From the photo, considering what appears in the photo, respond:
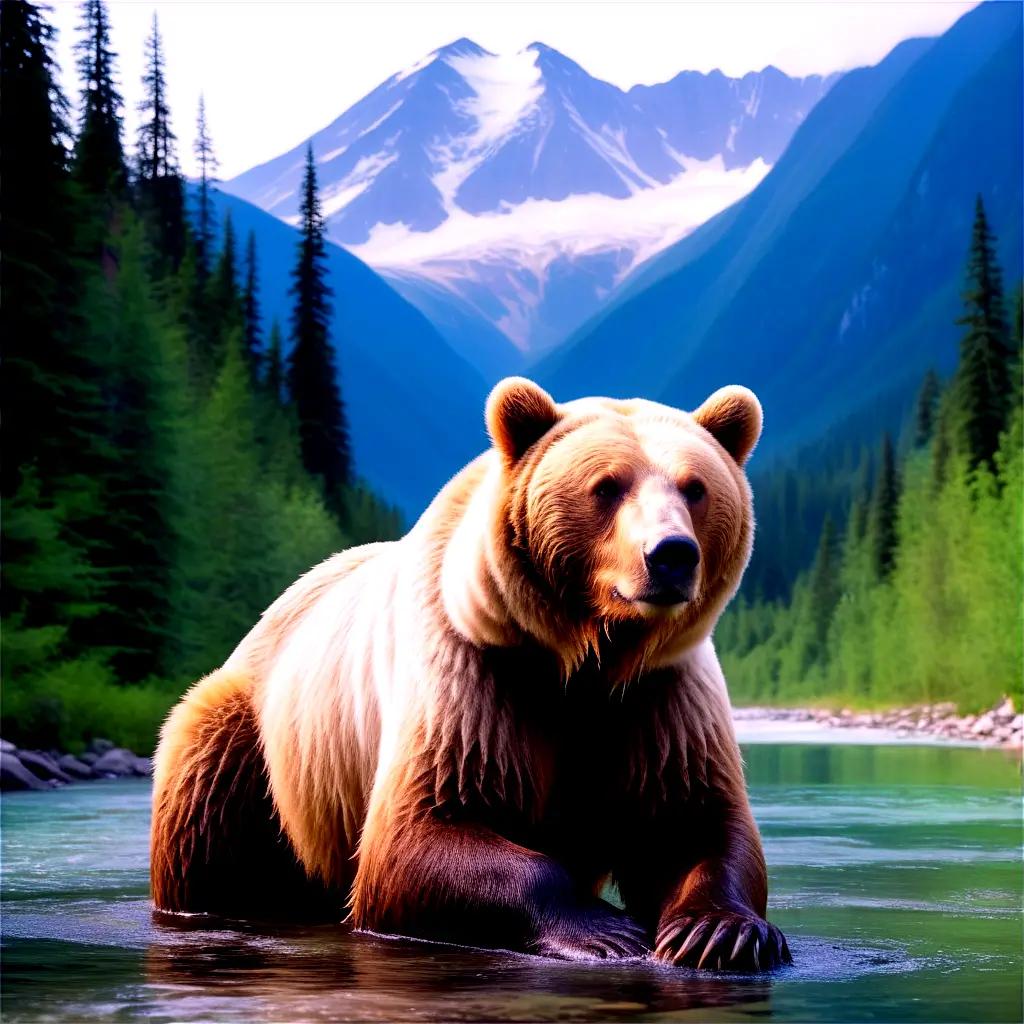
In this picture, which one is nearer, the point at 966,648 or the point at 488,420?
the point at 488,420

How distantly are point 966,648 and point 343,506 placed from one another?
25.6m

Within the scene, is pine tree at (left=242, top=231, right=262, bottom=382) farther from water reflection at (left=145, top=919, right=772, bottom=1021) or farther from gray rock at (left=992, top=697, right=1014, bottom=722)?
water reflection at (left=145, top=919, right=772, bottom=1021)

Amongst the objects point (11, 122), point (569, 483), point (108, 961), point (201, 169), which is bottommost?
point (108, 961)

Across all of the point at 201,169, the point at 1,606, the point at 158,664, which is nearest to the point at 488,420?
the point at 1,606

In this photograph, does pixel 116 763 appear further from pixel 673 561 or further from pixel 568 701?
pixel 673 561

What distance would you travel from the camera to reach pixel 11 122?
106ft

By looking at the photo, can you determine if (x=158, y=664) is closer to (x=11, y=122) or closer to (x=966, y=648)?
(x=11, y=122)

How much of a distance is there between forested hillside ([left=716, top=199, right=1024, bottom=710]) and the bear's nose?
1357 inches

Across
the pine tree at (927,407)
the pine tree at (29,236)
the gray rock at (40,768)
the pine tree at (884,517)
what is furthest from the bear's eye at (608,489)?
the pine tree at (927,407)

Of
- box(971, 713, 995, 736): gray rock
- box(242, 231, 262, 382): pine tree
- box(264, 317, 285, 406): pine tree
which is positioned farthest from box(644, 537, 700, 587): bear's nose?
box(264, 317, 285, 406): pine tree

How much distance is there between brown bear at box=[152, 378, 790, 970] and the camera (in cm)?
611

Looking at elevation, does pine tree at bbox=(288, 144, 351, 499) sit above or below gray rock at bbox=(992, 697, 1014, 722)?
above

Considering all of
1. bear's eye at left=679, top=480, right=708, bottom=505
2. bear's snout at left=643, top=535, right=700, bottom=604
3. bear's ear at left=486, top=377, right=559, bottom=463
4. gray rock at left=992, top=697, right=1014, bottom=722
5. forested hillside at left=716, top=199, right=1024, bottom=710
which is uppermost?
forested hillside at left=716, top=199, right=1024, bottom=710

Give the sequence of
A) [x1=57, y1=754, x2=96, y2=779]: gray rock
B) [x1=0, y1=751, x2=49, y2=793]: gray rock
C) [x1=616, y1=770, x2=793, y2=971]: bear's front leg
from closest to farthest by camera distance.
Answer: [x1=616, y1=770, x2=793, y2=971]: bear's front leg → [x1=0, y1=751, x2=49, y2=793]: gray rock → [x1=57, y1=754, x2=96, y2=779]: gray rock
